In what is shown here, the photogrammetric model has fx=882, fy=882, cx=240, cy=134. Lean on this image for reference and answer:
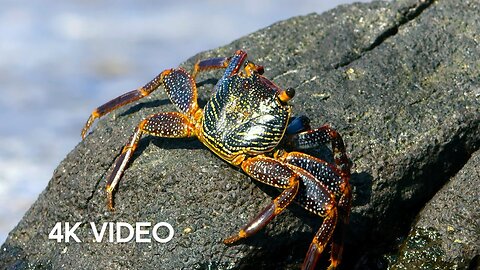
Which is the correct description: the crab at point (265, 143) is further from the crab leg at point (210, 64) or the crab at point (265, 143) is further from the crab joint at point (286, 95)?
the crab leg at point (210, 64)

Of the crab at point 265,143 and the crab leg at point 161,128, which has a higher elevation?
the crab leg at point 161,128

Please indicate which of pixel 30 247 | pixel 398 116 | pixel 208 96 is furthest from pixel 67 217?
pixel 398 116

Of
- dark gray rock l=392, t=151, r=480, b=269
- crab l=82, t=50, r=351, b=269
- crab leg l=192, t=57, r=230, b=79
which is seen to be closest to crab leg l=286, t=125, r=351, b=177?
crab l=82, t=50, r=351, b=269

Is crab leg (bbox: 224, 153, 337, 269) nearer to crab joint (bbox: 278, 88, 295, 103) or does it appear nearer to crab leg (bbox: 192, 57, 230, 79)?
crab joint (bbox: 278, 88, 295, 103)

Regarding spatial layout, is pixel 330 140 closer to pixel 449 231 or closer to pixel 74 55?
pixel 449 231

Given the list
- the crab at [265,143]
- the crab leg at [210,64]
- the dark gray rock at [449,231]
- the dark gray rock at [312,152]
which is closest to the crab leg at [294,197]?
the crab at [265,143]
